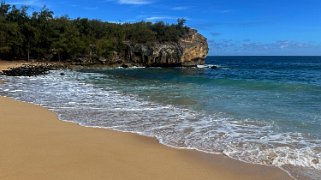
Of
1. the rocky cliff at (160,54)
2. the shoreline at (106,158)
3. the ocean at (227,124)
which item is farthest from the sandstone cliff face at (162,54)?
the shoreline at (106,158)

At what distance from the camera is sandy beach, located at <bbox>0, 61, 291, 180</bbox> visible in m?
6.91

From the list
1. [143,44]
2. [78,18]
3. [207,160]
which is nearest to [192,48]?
[143,44]

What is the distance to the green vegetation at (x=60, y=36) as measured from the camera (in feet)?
206

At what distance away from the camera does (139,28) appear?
79.6 metres

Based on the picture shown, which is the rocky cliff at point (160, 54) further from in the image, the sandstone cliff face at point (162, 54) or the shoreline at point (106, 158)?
the shoreline at point (106, 158)

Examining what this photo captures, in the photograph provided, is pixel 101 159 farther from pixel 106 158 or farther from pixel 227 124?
pixel 227 124

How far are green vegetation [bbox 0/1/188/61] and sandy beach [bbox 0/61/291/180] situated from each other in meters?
53.4

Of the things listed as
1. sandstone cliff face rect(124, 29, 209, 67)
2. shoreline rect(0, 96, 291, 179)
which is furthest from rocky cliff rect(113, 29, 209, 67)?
shoreline rect(0, 96, 291, 179)

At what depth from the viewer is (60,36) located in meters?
66.2

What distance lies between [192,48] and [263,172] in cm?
7111

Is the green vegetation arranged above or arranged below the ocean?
above

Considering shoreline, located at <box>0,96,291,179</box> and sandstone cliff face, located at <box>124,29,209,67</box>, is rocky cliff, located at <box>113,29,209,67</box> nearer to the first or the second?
sandstone cliff face, located at <box>124,29,209,67</box>

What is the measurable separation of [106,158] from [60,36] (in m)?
61.7

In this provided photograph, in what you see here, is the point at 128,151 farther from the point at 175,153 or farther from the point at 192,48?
the point at 192,48
